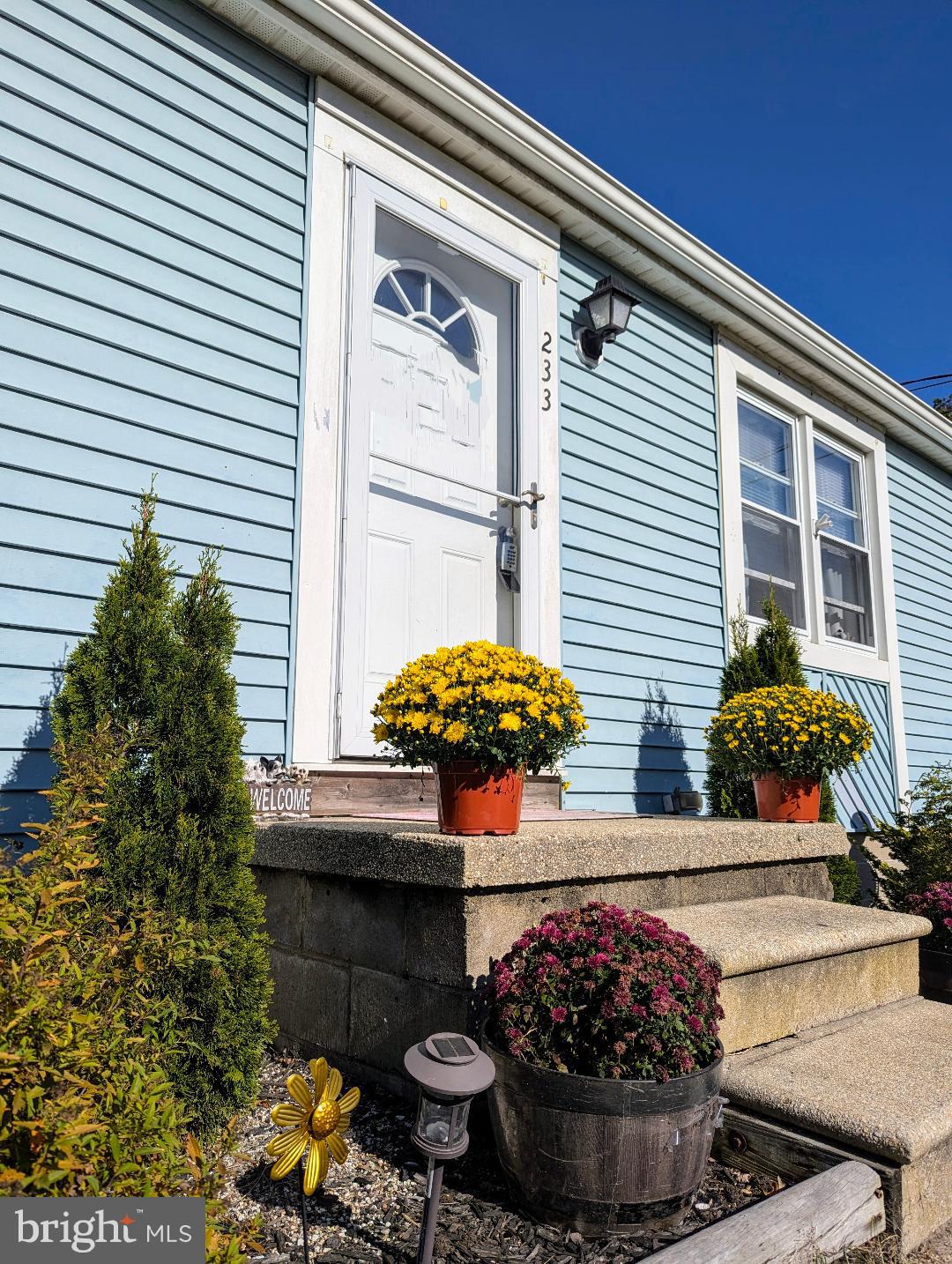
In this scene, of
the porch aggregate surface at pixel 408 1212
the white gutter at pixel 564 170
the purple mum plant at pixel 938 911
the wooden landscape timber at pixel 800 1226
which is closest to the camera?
the wooden landscape timber at pixel 800 1226

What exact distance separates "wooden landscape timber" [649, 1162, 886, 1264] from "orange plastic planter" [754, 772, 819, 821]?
7.28 ft

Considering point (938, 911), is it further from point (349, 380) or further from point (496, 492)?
point (349, 380)

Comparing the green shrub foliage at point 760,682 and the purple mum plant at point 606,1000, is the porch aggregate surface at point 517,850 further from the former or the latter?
the green shrub foliage at point 760,682

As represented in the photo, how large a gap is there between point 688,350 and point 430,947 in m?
4.76

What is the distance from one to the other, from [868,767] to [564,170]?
5.01 m

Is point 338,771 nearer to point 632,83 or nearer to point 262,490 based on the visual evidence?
point 262,490

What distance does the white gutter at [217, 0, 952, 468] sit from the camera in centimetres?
390

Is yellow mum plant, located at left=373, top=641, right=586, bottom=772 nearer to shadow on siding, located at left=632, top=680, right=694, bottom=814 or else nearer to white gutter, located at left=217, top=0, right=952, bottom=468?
shadow on siding, located at left=632, top=680, right=694, bottom=814

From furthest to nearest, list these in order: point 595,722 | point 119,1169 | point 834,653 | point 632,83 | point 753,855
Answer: point 632,83, point 834,653, point 595,722, point 753,855, point 119,1169

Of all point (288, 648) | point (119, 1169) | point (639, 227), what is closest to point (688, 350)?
point (639, 227)

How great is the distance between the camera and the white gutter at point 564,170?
390cm

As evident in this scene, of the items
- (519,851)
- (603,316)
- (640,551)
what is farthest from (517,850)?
(603,316)

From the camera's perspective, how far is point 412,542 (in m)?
4.30

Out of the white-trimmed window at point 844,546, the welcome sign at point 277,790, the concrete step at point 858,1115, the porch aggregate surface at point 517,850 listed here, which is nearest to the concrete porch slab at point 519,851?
the porch aggregate surface at point 517,850
